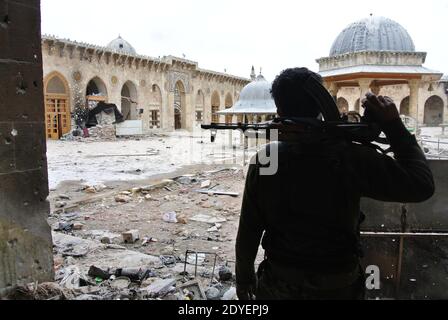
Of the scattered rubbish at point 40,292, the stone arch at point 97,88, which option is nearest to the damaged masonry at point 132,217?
the scattered rubbish at point 40,292

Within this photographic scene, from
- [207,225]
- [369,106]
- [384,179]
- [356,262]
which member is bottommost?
[207,225]

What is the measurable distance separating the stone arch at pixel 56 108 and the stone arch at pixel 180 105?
11.9 meters

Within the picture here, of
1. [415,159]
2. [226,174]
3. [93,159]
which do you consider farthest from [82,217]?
[93,159]

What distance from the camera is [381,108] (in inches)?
56.7

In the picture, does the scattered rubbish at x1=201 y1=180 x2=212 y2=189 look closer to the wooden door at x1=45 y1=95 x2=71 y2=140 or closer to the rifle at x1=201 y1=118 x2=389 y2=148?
the rifle at x1=201 y1=118 x2=389 y2=148

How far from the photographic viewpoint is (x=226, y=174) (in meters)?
11.4

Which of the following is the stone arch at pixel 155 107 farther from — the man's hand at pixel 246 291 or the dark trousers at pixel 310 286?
the dark trousers at pixel 310 286

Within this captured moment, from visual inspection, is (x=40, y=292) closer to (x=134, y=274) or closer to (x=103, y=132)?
(x=134, y=274)

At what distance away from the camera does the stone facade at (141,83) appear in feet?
78.4

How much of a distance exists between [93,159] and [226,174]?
597cm

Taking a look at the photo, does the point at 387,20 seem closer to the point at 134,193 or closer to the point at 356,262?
the point at 134,193

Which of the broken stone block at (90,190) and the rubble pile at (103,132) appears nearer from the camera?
the broken stone block at (90,190)

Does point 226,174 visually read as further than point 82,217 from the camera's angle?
Yes

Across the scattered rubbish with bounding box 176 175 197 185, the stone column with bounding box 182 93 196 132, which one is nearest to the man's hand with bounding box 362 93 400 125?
the scattered rubbish with bounding box 176 175 197 185
